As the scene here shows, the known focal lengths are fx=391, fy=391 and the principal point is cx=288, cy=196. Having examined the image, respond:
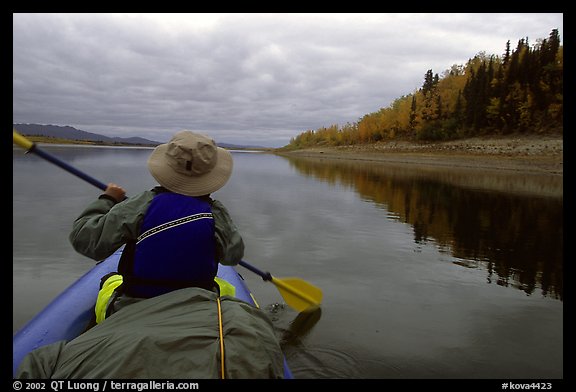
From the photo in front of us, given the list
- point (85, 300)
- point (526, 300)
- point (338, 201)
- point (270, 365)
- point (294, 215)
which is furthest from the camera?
point (338, 201)

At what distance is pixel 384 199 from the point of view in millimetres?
16125

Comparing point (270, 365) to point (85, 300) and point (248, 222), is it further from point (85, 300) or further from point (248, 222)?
point (248, 222)

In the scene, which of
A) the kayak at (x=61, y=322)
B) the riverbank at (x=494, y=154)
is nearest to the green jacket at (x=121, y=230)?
the kayak at (x=61, y=322)

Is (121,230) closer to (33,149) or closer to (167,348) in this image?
(167,348)

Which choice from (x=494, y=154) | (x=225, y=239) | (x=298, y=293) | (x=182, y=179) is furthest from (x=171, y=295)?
(x=494, y=154)

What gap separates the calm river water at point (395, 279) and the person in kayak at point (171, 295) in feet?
6.45

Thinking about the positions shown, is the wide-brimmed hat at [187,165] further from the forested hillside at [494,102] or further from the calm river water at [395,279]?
the forested hillside at [494,102]

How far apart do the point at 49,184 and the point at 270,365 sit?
1820cm

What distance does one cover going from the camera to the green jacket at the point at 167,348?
1938mm

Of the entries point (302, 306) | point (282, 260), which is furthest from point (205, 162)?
point (282, 260)

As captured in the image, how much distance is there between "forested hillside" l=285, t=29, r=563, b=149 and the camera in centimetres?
5059

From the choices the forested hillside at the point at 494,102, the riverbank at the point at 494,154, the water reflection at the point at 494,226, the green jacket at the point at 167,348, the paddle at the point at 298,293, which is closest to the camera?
the green jacket at the point at 167,348

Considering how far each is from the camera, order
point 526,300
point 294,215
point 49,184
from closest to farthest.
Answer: point 526,300 → point 294,215 → point 49,184

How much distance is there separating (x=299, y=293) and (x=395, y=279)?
229cm
